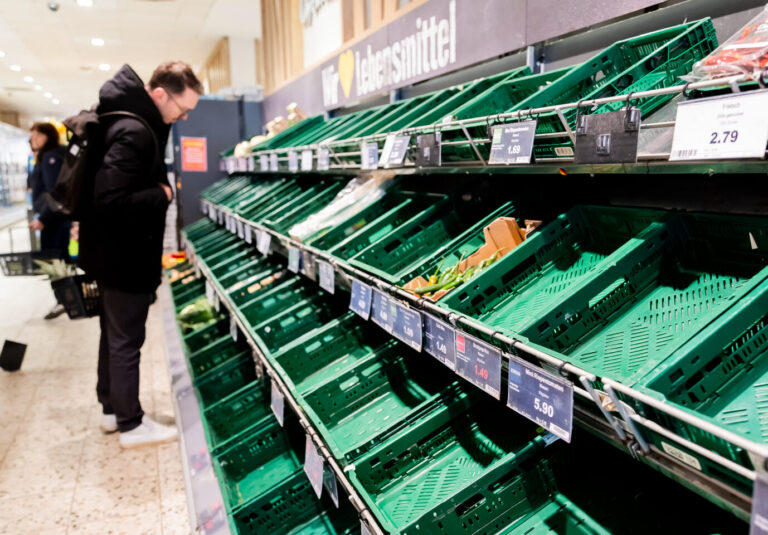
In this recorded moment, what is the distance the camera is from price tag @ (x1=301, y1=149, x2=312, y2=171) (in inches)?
113

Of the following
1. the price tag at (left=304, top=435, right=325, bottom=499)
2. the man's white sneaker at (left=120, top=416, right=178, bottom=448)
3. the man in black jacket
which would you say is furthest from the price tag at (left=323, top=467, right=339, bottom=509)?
the man's white sneaker at (left=120, top=416, right=178, bottom=448)

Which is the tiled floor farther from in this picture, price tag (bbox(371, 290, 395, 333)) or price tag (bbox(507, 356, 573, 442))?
price tag (bbox(507, 356, 573, 442))

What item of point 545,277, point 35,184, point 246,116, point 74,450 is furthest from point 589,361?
point 246,116

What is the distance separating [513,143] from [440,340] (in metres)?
0.46

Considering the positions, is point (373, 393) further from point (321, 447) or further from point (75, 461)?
point (75, 461)

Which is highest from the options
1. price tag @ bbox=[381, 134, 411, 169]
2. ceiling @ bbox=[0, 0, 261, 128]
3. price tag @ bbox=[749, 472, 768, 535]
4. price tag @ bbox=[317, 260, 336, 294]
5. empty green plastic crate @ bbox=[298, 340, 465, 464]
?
ceiling @ bbox=[0, 0, 261, 128]

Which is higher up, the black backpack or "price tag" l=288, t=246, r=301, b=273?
the black backpack

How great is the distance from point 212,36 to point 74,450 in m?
7.50

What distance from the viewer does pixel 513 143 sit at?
4.05 feet

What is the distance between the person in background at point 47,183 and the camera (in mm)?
4867

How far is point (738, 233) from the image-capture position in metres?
1.16

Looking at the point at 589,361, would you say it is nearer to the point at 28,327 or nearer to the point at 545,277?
the point at 545,277

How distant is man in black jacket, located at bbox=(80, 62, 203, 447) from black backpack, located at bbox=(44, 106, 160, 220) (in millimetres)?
27

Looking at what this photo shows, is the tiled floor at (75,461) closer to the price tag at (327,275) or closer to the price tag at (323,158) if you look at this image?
the price tag at (327,275)
